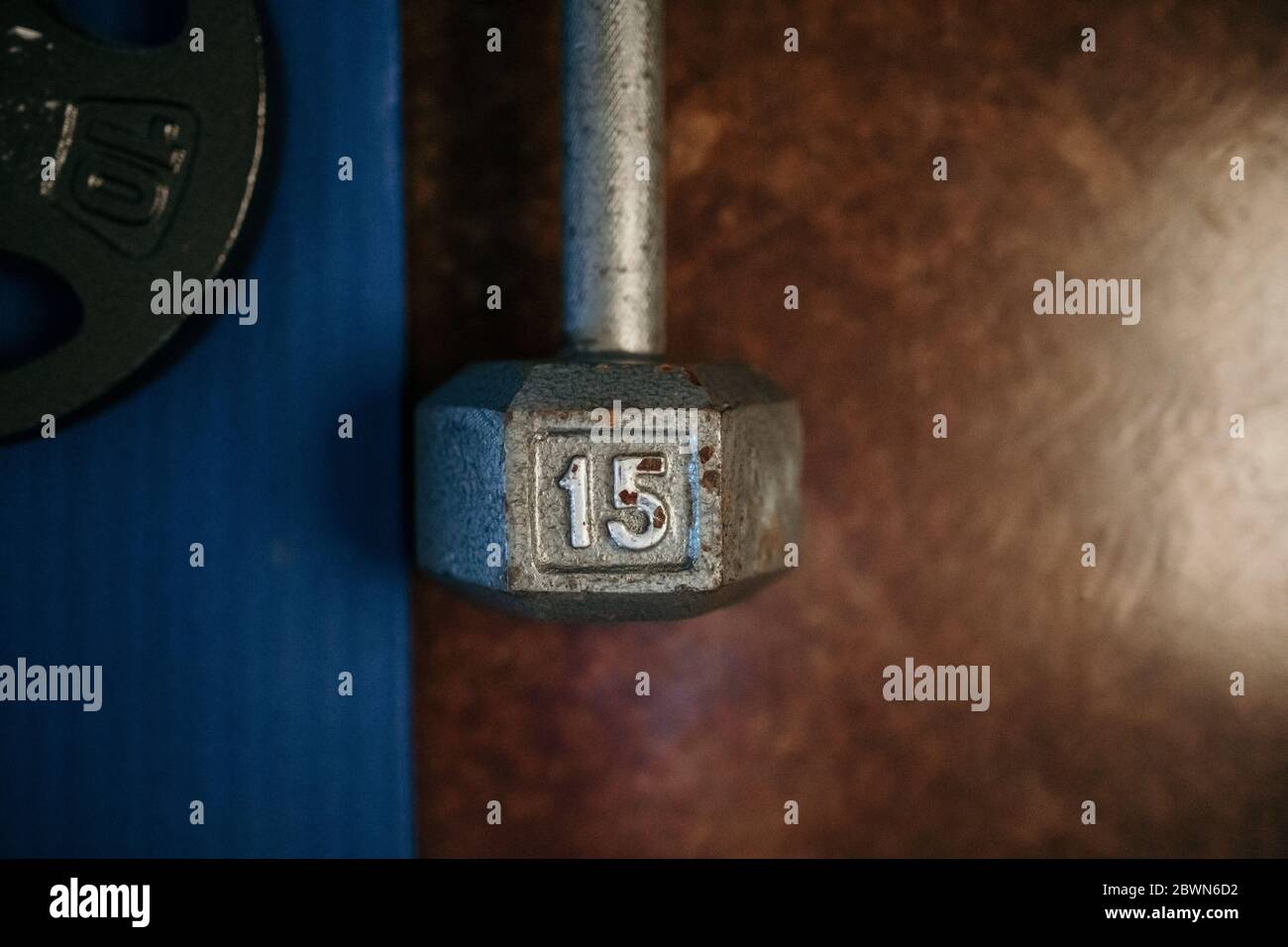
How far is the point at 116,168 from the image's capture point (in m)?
0.86

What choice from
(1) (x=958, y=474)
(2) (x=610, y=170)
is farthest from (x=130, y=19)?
(1) (x=958, y=474)

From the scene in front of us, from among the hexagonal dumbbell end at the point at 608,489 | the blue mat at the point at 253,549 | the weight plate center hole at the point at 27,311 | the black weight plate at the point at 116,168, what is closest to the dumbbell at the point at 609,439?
the hexagonal dumbbell end at the point at 608,489

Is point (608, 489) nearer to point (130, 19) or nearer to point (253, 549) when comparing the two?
point (253, 549)

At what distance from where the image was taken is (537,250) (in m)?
1.02

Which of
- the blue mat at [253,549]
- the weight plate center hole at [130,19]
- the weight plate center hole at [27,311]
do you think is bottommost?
the blue mat at [253,549]

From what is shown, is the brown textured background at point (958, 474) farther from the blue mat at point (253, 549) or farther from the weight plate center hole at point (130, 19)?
the weight plate center hole at point (130, 19)

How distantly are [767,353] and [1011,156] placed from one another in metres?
0.36

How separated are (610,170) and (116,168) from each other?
0.46 metres

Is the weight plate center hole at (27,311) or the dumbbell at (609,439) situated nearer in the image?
the dumbbell at (609,439)

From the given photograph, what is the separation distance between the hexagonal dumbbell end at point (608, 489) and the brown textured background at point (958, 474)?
0.81ft

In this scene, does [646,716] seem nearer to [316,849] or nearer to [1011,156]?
[316,849]

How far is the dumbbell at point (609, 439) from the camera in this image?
774mm

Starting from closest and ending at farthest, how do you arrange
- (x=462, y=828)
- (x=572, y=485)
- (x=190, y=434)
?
(x=572, y=485) < (x=190, y=434) < (x=462, y=828)
